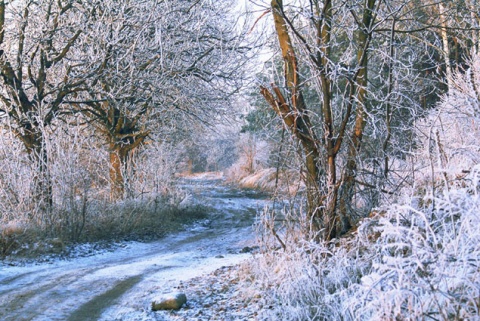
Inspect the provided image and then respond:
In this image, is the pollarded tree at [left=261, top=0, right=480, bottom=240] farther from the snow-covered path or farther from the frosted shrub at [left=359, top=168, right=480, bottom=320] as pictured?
the frosted shrub at [left=359, top=168, right=480, bottom=320]

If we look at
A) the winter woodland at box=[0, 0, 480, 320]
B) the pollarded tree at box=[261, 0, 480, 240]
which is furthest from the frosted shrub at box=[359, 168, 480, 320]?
the pollarded tree at box=[261, 0, 480, 240]

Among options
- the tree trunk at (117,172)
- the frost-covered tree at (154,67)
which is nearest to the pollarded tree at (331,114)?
the frost-covered tree at (154,67)

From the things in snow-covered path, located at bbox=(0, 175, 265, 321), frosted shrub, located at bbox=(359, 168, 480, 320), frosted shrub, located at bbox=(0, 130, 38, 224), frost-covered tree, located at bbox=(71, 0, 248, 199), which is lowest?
snow-covered path, located at bbox=(0, 175, 265, 321)

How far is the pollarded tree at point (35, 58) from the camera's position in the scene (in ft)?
35.1

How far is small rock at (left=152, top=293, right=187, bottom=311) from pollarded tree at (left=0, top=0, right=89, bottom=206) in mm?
5568

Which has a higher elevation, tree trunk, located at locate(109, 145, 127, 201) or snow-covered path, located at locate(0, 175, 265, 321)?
tree trunk, located at locate(109, 145, 127, 201)

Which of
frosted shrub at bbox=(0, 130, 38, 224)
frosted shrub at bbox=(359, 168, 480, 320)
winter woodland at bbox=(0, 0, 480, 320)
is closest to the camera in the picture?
frosted shrub at bbox=(359, 168, 480, 320)

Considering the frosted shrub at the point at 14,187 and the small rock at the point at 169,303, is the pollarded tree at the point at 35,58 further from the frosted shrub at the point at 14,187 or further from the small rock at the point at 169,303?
the small rock at the point at 169,303

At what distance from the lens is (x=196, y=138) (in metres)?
20.5

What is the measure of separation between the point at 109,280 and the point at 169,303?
6.06 feet

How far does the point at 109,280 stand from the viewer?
269 inches

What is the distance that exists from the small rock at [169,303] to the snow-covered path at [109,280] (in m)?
0.10

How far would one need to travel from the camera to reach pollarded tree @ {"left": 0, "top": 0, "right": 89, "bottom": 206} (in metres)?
10.7

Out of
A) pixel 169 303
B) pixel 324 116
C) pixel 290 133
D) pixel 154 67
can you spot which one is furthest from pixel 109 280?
pixel 154 67
